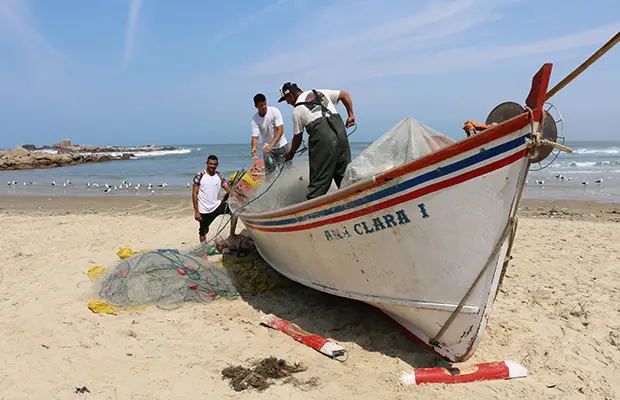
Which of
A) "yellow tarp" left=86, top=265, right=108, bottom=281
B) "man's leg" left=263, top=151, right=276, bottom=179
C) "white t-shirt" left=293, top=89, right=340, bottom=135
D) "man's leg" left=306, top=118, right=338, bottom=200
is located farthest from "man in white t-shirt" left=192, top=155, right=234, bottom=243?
"man's leg" left=306, top=118, right=338, bottom=200

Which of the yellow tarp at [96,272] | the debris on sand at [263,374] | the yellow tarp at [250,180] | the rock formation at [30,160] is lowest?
the debris on sand at [263,374]

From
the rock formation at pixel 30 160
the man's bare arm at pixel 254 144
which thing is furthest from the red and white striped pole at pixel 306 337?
the rock formation at pixel 30 160

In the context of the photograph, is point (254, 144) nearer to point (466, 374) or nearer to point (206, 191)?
point (206, 191)

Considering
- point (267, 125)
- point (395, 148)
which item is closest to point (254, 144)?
point (267, 125)

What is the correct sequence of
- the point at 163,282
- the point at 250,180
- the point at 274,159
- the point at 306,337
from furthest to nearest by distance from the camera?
the point at 250,180
the point at 274,159
the point at 163,282
the point at 306,337

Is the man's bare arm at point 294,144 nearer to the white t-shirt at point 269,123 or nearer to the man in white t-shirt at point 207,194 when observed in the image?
the white t-shirt at point 269,123

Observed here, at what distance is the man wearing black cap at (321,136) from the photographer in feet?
15.1

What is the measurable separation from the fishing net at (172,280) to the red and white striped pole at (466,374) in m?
2.63

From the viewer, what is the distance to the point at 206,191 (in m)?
7.11

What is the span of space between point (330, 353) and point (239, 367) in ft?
2.70

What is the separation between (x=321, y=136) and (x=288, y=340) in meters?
2.06

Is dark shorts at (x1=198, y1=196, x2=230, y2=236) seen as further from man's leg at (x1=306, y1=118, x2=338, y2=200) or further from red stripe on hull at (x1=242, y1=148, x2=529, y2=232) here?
red stripe on hull at (x1=242, y1=148, x2=529, y2=232)

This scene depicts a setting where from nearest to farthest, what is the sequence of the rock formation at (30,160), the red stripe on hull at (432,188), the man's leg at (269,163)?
the red stripe on hull at (432,188)
the man's leg at (269,163)
the rock formation at (30,160)

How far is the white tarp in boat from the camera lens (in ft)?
13.4
